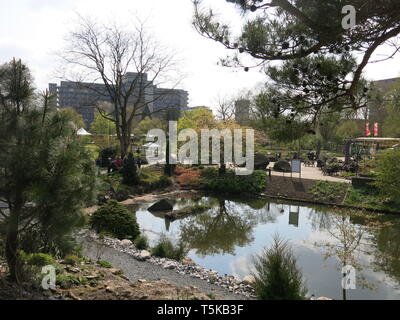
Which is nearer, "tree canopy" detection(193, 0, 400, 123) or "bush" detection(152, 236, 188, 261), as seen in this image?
"tree canopy" detection(193, 0, 400, 123)

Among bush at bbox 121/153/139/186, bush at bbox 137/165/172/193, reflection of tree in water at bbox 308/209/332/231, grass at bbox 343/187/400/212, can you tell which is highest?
bush at bbox 121/153/139/186

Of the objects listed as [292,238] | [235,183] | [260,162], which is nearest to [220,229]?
[292,238]

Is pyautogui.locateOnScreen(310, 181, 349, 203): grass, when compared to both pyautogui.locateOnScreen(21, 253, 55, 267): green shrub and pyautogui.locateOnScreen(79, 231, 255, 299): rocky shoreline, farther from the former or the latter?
pyautogui.locateOnScreen(21, 253, 55, 267): green shrub

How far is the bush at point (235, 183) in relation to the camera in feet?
56.0

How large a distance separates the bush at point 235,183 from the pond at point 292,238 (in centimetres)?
125

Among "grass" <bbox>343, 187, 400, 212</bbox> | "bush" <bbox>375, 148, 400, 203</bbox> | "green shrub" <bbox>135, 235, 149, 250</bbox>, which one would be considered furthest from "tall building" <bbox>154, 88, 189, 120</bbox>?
"green shrub" <bbox>135, 235, 149, 250</bbox>

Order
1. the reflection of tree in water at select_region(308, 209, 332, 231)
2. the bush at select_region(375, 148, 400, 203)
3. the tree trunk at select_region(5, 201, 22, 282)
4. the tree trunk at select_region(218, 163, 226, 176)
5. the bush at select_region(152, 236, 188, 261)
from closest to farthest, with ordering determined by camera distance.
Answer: the tree trunk at select_region(5, 201, 22, 282) < the bush at select_region(152, 236, 188, 261) < the bush at select_region(375, 148, 400, 203) < the reflection of tree in water at select_region(308, 209, 332, 231) < the tree trunk at select_region(218, 163, 226, 176)

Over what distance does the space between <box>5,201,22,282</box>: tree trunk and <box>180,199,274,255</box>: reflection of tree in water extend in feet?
18.3

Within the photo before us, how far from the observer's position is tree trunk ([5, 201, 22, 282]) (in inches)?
139

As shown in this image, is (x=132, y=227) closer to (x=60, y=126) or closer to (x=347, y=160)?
(x=60, y=126)

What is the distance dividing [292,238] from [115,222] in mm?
5413

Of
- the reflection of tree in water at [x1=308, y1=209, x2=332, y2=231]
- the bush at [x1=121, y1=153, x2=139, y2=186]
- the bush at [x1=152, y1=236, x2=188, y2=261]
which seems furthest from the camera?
the bush at [x1=121, y1=153, x2=139, y2=186]

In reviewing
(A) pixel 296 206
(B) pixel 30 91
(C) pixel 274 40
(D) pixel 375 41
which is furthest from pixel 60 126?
(A) pixel 296 206
